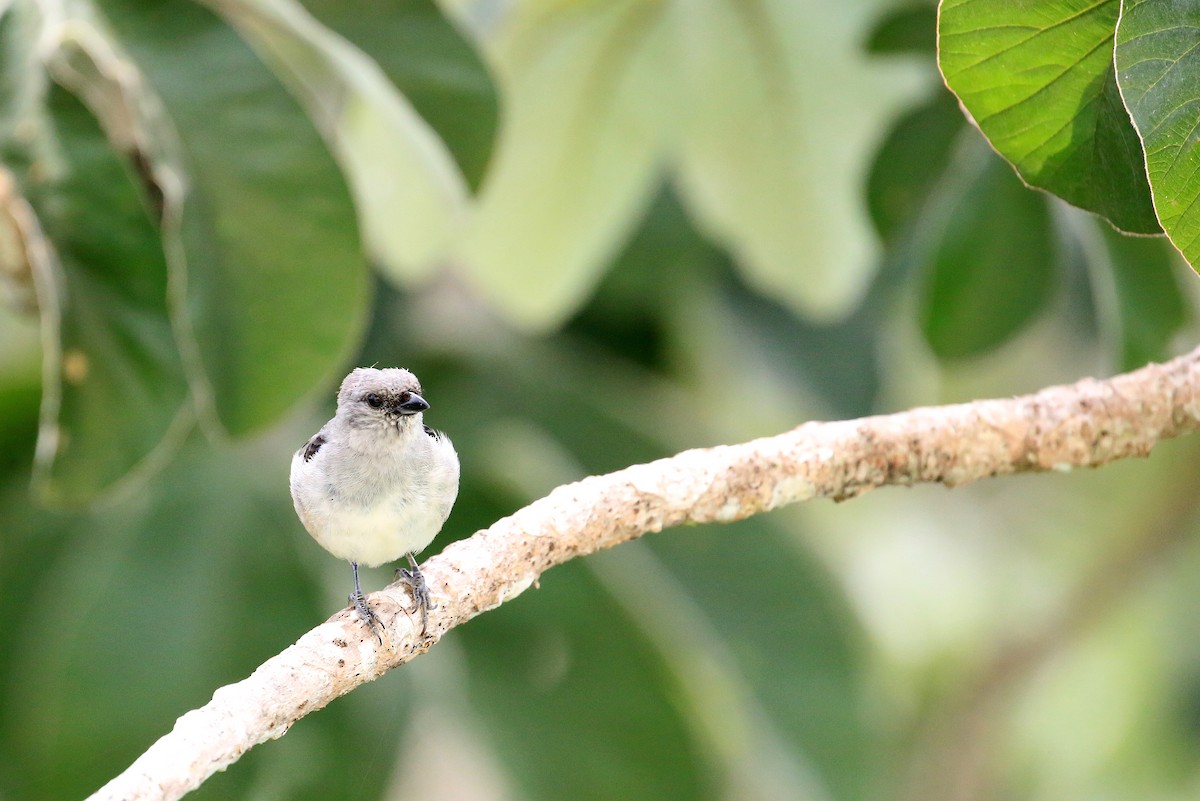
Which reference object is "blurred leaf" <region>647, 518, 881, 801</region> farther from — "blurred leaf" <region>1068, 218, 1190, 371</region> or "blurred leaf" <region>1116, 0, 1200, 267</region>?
"blurred leaf" <region>1116, 0, 1200, 267</region>

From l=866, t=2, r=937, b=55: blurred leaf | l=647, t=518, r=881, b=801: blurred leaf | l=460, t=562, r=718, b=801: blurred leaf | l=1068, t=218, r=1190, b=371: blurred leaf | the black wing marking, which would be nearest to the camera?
A: the black wing marking

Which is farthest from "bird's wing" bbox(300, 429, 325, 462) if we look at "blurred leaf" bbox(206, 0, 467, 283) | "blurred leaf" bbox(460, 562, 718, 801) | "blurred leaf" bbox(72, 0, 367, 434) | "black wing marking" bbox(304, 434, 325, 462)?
"blurred leaf" bbox(460, 562, 718, 801)

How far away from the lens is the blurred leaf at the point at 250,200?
1.43 metres

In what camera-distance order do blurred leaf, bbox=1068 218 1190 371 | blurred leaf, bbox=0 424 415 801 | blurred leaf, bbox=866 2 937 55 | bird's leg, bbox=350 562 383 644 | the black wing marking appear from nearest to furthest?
bird's leg, bbox=350 562 383 644 → the black wing marking → blurred leaf, bbox=1068 218 1190 371 → blurred leaf, bbox=866 2 937 55 → blurred leaf, bbox=0 424 415 801

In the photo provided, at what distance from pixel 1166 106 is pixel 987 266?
98 centimetres

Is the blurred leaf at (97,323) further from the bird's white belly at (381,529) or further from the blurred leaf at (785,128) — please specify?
the blurred leaf at (785,128)

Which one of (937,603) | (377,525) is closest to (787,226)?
(377,525)

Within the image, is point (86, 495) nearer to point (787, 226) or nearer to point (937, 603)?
point (787, 226)

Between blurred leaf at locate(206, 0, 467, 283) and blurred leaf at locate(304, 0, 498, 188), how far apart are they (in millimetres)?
13

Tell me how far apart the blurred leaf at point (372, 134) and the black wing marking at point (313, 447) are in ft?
1.58

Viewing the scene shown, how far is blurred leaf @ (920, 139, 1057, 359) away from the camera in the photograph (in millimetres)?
1743

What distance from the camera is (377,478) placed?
3.13 feet

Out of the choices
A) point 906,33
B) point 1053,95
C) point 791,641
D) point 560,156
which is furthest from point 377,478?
point 791,641

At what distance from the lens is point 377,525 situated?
0.92 meters
